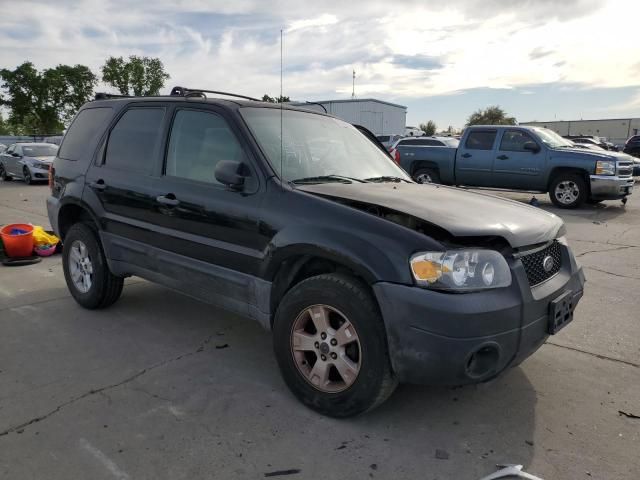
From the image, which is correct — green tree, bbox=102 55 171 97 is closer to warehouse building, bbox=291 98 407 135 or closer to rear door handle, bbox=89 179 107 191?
warehouse building, bbox=291 98 407 135

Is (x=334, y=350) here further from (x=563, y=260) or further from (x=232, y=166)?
(x=563, y=260)

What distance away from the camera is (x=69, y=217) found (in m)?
4.96

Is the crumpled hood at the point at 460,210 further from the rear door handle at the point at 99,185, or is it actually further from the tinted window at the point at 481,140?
the tinted window at the point at 481,140

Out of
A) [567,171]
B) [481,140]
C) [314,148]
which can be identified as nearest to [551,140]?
[567,171]

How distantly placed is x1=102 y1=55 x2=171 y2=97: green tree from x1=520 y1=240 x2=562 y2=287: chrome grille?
64.5m

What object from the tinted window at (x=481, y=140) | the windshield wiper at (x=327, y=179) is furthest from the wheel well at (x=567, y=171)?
the windshield wiper at (x=327, y=179)

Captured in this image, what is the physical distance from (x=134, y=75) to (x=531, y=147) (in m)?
61.4

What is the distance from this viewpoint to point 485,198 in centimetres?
354

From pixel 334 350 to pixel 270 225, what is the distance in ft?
2.75

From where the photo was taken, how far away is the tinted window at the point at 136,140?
4.00 m

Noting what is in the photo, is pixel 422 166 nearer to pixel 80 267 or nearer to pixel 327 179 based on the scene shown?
pixel 80 267

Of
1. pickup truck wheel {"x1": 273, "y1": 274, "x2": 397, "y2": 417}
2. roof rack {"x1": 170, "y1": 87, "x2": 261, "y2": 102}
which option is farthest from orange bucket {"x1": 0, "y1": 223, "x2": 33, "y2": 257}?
pickup truck wheel {"x1": 273, "y1": 274, "x2": 397, "y2": 417}

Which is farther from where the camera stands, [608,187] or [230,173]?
[608,187]

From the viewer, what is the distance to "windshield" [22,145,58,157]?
1809 centimetres
